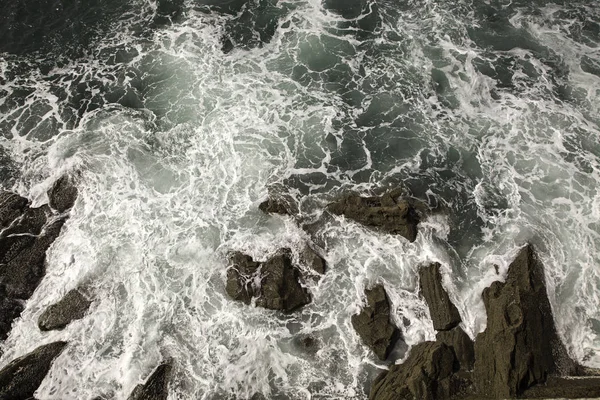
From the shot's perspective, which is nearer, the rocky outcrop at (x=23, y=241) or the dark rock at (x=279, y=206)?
the rocky outcrop at (x=23, y=241)

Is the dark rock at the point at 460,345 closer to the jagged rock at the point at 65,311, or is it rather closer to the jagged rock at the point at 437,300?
the jagged rock at the point at 437,300

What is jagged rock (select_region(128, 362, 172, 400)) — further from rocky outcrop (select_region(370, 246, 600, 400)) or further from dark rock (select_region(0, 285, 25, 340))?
rocky outcrop (select_region(370, 246, 600, 400))

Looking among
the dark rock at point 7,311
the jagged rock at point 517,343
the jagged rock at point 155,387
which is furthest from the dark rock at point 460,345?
the dark rock at point 7,311

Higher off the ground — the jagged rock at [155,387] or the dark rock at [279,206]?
the dark rock at [279,206]

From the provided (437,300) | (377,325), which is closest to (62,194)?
(377,325)

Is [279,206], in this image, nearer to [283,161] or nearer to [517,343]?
[283,161]

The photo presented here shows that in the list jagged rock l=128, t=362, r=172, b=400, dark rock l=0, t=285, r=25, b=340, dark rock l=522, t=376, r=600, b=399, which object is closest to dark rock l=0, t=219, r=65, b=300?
dark rock l=0, t=285, r=25, b=340

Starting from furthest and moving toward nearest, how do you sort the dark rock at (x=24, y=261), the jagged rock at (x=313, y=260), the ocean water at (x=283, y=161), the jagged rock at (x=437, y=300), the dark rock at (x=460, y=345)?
the jagged rock at (x=313, y=260), the dark rock at (x=24, y=261), the ocean water at (x=283, y=161), the jagged rock at (x=437, y=300), the dark rock at (x=460, y=345)
